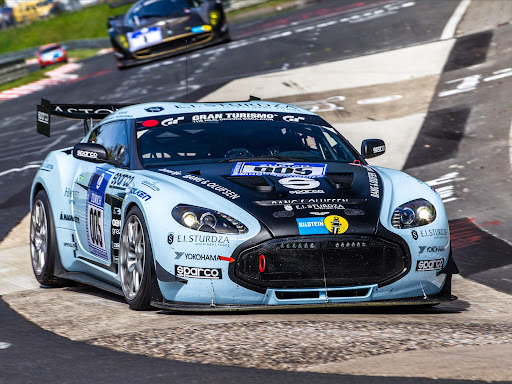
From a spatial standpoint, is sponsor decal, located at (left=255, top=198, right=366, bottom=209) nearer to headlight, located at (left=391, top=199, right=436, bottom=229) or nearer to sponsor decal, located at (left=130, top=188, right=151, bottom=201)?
headlight, located at (left=391, top=199, right=436, bottom=229)

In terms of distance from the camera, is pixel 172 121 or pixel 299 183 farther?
pixel 172 121

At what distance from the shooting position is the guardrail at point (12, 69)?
84.8 feet

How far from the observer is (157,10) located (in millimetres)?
21266

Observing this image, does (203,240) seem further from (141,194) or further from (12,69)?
(12,69)

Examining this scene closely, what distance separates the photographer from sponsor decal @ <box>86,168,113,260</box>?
21.9 feet

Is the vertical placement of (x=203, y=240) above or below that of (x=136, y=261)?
above

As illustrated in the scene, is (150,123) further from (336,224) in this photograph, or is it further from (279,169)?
(336,224)

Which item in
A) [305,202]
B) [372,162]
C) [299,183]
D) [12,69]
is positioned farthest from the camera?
[12,69]

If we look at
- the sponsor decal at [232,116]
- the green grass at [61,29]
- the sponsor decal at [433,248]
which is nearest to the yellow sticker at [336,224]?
the sponsor decal at [433,248]

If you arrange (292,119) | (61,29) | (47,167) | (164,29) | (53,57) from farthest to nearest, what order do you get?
(61,29) → (53,57) → (164,29) → (47,167) → (292,119)

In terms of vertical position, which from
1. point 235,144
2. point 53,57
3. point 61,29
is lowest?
point 235,144

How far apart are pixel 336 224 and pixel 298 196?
319 millimetres

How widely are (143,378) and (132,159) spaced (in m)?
2.77

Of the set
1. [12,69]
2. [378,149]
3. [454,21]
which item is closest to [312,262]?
[378,149]
